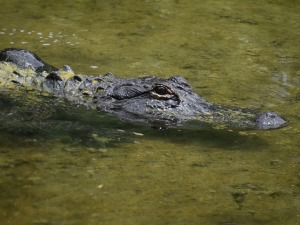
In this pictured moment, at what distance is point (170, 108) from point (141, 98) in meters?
0.31

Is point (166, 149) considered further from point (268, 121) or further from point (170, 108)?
point (268, 121)

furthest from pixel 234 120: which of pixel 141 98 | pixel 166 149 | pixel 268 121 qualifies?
pixel 141 98

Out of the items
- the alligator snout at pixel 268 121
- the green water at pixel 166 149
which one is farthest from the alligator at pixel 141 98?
the green water at pixel 166 149

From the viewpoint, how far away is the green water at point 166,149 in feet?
14.5

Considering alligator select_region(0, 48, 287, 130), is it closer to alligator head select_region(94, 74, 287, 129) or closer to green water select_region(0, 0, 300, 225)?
alligator head select_region(94, 74, 287, 129)

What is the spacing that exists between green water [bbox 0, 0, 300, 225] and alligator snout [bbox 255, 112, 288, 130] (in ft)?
0.40

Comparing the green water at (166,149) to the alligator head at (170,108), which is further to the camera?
the alligator head at (170,108)

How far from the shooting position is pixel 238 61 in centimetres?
853

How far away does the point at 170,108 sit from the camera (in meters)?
6.23

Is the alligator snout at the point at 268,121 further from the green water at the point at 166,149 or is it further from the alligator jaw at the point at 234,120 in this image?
the green water at the point at 166,149

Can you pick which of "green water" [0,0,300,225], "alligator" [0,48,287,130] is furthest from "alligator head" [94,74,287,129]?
"green water" [0,0,300,225]

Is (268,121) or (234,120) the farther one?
(234,120)

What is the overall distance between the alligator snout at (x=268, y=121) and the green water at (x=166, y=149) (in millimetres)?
121

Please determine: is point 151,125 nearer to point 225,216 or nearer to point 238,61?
point 225,216
